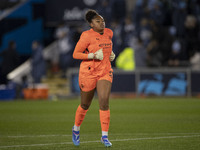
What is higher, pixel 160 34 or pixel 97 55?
pixel 97 55

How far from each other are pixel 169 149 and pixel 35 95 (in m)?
18.6

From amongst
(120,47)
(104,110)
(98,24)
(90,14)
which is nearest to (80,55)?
(98,24)

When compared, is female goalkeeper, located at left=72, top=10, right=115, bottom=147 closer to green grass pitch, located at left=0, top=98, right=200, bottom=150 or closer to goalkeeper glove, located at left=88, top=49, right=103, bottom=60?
goalkeeper glove, located at left=88, top=49, right=103, bottom=60

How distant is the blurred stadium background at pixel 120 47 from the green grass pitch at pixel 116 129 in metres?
6.02

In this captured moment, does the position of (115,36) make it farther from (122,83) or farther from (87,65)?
(87,65)

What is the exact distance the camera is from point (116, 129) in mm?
11664

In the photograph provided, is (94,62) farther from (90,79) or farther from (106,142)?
(106,142)

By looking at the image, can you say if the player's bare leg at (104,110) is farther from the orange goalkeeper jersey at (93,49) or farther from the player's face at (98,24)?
the player's face at (98,24)

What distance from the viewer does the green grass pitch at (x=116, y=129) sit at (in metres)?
8.79

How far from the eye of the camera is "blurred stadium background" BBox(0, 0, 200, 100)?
24125 mm

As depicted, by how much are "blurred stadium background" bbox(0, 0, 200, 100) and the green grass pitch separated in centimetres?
602

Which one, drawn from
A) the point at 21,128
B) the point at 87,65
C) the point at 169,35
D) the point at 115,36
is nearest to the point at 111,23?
the point at 115,36

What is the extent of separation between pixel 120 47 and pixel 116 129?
13990 millimetres

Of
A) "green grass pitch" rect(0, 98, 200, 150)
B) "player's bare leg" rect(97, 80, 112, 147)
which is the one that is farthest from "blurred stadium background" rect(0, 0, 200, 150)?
"player's bare leg" rect(97, 80, 112, 147)
